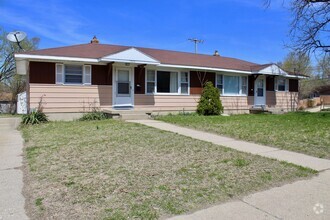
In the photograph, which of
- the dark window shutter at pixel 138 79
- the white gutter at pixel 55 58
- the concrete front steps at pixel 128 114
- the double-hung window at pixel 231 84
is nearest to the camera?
the white gutter at pixel 55 58

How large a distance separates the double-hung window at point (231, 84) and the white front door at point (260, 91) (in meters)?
0.98

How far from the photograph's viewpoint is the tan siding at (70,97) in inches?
482

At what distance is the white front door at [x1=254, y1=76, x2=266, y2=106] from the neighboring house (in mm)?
349

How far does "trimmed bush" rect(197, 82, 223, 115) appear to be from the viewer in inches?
611

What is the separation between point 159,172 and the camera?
490 cm

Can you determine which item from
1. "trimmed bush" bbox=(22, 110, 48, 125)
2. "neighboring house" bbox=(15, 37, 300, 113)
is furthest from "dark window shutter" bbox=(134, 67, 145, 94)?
"trimmed bush" bbox=(22, 110, 48, 125)

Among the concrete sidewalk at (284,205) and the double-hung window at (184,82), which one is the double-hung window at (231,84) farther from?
the concrete sidewalk at (284,205)

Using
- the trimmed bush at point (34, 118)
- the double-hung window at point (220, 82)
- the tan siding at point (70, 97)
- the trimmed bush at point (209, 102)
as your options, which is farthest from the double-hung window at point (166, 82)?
the trimmed bush at point (34, 118)

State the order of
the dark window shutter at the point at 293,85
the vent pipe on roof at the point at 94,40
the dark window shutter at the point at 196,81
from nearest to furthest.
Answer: the dark window shutter at the point at 196,81, the vent pipe on roof at the point at 94,40, the dark window shutter at the point at 293,85

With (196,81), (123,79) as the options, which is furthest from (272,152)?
(196,81)

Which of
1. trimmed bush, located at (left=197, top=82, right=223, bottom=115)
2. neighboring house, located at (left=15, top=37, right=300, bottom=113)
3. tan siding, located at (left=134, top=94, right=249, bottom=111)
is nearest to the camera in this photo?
neighboring house, located at (left=15, top=37, right=300, bottom=113)

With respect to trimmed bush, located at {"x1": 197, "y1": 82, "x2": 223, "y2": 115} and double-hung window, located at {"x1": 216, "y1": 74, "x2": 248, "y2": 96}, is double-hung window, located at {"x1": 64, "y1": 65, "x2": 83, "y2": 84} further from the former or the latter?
double-hung window, located at {"x1": 216, "y1": 74, "x2": 248, "y2": 96}

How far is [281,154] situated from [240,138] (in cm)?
213

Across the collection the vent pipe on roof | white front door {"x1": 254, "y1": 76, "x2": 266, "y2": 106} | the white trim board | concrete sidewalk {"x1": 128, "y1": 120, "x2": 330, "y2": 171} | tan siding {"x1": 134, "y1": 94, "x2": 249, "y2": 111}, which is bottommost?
concrete sidewalk {"x1": 128, "y1": 120, "x2": 330, "y2": 171}
